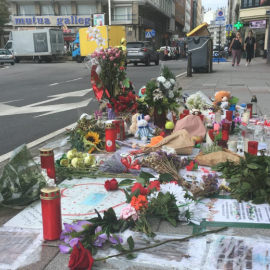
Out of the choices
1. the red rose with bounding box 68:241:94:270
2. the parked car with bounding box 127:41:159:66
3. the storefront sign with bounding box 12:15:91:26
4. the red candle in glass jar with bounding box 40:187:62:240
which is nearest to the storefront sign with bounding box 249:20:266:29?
the parked car with bounding box 127:41:159:66

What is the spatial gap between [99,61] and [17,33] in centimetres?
3385

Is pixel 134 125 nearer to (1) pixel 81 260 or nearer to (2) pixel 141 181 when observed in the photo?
(2) pixel 141 181

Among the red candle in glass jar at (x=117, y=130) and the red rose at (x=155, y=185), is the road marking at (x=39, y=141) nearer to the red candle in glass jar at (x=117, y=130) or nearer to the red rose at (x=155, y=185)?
the red candle in glass jar at (x=117, y=130)

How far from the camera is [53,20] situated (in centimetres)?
5041

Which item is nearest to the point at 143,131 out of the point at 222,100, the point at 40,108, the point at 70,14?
the point at 222,100

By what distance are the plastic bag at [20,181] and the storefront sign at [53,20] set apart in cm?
4963

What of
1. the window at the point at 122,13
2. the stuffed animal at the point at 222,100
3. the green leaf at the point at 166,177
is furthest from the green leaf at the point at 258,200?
the window at the point at 122,13

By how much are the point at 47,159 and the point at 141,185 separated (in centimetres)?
98

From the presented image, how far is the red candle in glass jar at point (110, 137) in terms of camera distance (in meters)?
4.48

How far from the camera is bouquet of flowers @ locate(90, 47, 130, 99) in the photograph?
5465mm

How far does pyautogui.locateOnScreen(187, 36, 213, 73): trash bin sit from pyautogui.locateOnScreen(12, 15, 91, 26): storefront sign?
3656 centimetres

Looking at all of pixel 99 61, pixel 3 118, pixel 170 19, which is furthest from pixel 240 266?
pixel 170 19

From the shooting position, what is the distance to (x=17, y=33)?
36250 mm

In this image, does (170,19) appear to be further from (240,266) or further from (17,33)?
(240,266)
